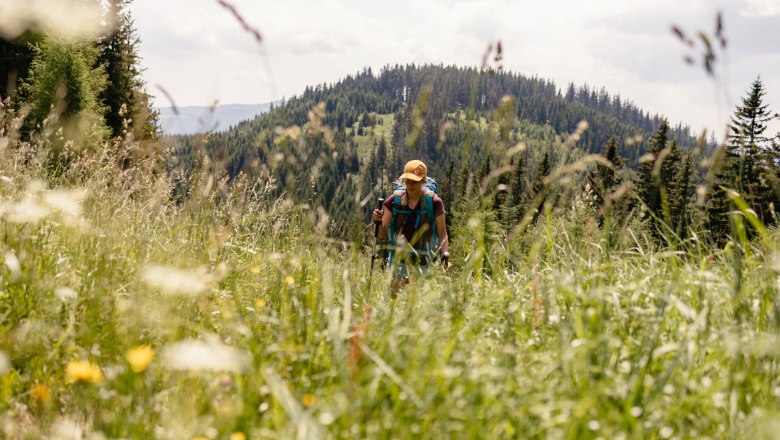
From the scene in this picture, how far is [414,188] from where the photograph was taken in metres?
6.30

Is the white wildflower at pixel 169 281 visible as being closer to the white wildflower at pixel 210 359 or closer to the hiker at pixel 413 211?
the white wildflower at pixel 210 359

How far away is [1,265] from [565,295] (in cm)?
289

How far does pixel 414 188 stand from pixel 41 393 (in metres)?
4.72

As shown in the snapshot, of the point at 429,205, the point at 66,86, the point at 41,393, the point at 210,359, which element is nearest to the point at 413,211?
the point at 429,205

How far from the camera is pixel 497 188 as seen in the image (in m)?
3.03

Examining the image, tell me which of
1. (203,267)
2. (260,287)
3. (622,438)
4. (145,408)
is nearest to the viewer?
(622,438)

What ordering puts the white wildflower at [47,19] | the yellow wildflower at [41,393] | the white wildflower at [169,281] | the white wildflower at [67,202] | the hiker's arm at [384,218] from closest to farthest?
1. the yellow wildflower at [41,393]
2. the white wildflower at [169,281]
3. the white wildflower at [67,202]
4. the hiker's arm at [384,218]
5. the white wildflower at [47,19]

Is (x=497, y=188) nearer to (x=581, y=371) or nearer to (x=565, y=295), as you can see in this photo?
(x=565, y=295)

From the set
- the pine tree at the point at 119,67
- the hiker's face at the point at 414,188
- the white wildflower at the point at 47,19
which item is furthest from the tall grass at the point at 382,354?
the pine tree at the point at 119,67

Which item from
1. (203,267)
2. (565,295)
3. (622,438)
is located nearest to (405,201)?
(203,267)

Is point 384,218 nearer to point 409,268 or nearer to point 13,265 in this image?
point 409,268

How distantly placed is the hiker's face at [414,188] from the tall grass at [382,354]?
118 inches

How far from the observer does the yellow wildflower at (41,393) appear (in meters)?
1.98

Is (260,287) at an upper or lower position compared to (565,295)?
lower
